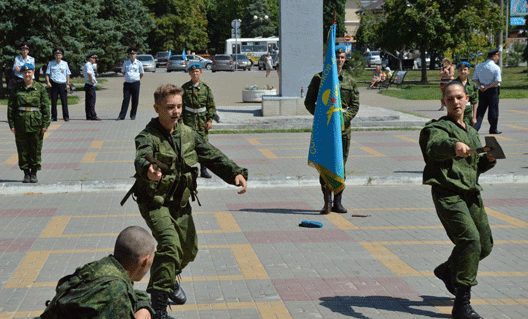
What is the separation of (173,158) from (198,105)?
6026mm

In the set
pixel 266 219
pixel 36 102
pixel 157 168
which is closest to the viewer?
pixel 157 168

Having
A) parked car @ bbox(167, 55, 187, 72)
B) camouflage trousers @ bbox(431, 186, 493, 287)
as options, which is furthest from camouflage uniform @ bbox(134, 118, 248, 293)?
parked car @ bbox(167, 55, 187, 72)

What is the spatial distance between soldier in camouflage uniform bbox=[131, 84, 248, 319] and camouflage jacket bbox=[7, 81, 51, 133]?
6248 mm

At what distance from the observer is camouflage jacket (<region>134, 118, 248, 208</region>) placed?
5328 millimetres

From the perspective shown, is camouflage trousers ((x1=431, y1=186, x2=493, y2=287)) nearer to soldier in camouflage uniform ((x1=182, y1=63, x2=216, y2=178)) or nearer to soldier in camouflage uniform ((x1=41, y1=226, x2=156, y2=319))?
soldier in camouflage uniform ((x1=41, y1=226, x2=156, y2=319))

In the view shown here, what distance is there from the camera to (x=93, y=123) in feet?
67.7

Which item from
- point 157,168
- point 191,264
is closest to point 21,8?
point 191,264

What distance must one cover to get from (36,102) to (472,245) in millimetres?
7803

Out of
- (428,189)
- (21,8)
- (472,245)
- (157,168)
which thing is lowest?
(428,189)

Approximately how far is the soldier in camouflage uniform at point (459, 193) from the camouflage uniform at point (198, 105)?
6.16 m

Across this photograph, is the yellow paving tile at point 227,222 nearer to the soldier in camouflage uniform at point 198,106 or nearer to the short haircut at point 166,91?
the soldier in camouflage uniform at point 198,106

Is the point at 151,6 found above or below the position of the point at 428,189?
above

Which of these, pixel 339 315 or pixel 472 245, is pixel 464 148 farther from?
pixel 339 315

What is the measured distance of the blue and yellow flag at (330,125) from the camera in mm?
9208
